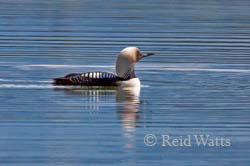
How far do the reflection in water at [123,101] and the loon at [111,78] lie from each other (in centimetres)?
17

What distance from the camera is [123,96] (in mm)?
19531

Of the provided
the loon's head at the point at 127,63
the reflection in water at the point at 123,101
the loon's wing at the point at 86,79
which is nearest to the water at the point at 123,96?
the reflection in water at the point at 123,101

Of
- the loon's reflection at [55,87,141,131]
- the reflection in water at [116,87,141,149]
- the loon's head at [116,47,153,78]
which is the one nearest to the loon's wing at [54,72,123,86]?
the loon's reflection at [55,87,141,131]

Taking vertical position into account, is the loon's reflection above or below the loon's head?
below

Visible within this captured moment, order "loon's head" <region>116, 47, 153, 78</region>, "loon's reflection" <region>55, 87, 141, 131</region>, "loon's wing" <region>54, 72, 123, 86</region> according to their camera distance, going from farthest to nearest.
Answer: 1. "loon's head" <region>116, 47, 153, 78</region>
2. "loon's wing" <region>54, 72, 123, 86</region>
3. "loon's reflection" <region>55, 87, 141, 131</region>

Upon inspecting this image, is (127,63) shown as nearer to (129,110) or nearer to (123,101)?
(123,101)

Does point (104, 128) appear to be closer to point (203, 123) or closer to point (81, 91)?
point (203, 123)

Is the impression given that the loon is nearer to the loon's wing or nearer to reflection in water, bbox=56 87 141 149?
the loon's wing

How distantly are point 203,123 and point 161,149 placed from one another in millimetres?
1997

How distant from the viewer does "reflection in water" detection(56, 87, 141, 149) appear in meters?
15.8

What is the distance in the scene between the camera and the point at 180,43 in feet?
102

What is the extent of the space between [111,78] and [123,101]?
192 cm

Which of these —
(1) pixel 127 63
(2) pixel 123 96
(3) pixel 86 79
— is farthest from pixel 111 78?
(2) pixel 123 96

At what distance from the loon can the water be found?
0.20 m
